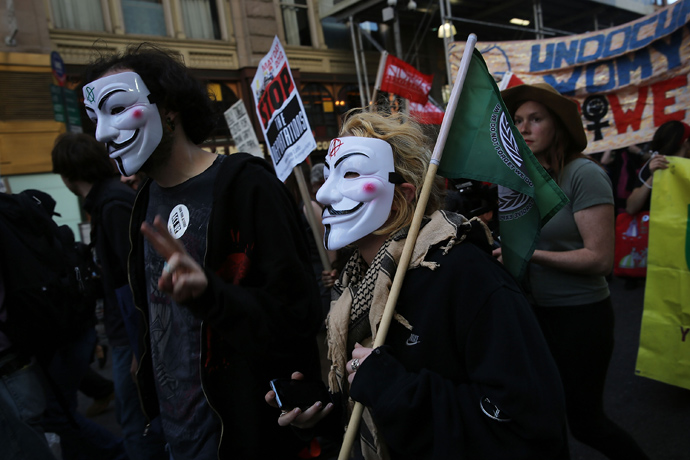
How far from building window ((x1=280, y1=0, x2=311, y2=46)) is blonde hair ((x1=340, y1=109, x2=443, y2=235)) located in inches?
517

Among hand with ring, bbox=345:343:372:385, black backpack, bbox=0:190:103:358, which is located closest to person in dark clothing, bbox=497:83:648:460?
hand with ring, bbox=345:343:372:385

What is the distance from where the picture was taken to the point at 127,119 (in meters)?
1.84

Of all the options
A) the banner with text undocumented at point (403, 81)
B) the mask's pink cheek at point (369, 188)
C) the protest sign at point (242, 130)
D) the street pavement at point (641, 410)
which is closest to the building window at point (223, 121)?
the banner with text undocumented at point (403, 81)

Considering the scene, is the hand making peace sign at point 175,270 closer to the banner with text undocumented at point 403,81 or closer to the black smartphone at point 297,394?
the black smartphone at point 297,394

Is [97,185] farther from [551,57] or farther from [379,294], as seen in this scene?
[551,57]

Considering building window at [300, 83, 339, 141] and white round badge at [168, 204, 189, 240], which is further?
building window at [300, 83, 339, 141]

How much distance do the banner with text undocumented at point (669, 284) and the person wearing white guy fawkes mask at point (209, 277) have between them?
253 centimetres

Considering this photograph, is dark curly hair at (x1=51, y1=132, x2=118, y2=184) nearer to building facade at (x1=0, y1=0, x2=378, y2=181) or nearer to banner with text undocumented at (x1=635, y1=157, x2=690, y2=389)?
banner with text undocumented at (x1=635, y1=157, x2=690, y2=389)

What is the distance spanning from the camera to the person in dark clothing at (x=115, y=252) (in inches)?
106

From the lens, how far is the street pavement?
299cm

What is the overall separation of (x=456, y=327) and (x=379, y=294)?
23cm

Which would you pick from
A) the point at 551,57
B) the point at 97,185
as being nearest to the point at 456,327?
the point at 97,185

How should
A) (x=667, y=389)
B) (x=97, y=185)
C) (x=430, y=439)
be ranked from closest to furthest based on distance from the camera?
(x=430, y=439) → (x=97, y=185) → (x=667, y=389)

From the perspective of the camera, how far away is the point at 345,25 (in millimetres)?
14961
